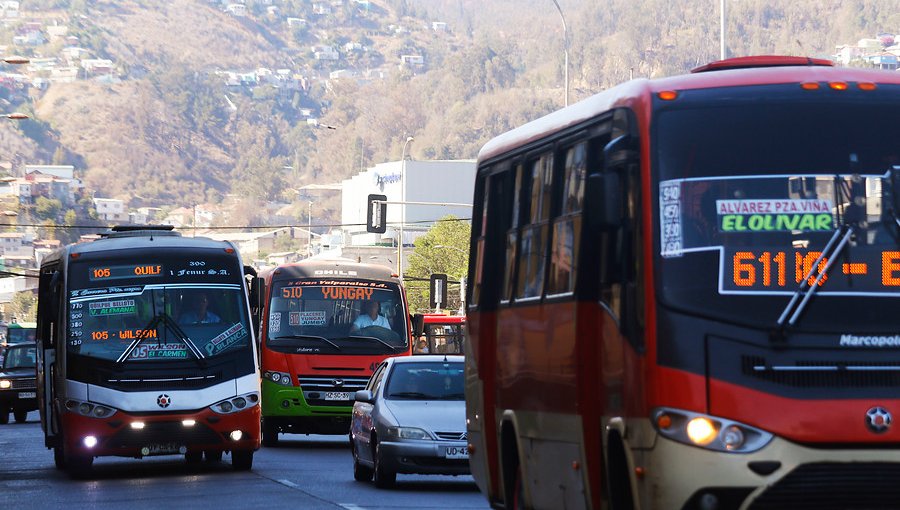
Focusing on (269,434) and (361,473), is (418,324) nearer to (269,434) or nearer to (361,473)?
(269,434)

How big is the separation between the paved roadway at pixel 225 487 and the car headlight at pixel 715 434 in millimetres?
7498

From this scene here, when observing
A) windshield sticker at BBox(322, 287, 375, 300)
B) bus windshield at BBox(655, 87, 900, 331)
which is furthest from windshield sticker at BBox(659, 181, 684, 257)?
windshield sticker at BBox(322, 287, 375, 300)

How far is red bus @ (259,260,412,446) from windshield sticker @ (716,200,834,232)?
1847 centimetres

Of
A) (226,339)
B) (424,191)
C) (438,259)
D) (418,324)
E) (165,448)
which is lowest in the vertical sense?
(165,448)

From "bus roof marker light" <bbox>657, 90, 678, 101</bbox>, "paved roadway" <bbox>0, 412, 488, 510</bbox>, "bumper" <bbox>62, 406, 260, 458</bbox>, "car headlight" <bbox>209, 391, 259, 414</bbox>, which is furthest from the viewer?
"car headlight" <bbox>209, 391, 259, 414</bbox>

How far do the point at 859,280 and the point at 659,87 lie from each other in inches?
59.8

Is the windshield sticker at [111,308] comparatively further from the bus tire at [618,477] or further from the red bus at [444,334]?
the red bus at [444,334]

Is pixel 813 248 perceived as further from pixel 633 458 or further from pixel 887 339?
pixel 633 458

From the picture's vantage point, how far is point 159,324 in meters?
21.1

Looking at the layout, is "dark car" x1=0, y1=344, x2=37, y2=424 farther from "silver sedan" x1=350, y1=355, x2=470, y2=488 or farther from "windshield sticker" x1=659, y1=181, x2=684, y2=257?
"windshield sticker" x1=659, y1=181, x2=684, y2=257

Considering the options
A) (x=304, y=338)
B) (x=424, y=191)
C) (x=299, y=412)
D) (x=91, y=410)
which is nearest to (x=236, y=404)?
(x=91, y=410)

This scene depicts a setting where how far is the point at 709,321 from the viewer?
29.5 ft

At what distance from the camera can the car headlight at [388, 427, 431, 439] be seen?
18.4m

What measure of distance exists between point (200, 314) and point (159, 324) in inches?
20.5
